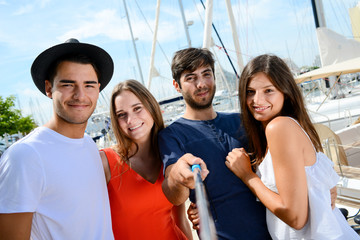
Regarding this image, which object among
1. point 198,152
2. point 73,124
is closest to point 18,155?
point 73,124

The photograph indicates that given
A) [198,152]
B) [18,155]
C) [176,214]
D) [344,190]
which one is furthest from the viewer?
[344,190]

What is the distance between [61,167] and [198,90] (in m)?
1.14

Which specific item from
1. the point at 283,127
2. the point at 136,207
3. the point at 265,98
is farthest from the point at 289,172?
the point at 136,207

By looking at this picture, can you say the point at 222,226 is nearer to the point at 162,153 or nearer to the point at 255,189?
the point at 255,189

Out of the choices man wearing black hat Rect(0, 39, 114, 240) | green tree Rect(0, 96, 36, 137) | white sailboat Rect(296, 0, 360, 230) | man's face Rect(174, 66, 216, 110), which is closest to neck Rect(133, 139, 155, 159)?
man wearing black hat Rect(0, 39, 114, 240)

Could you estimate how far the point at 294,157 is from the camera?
4.45ft

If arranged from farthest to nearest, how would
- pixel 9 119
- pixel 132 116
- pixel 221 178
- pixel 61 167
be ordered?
pixel 9 119 → pixel 132 116 → pixel 221 178 → pixel 61 167

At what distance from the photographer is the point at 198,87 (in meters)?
2.03

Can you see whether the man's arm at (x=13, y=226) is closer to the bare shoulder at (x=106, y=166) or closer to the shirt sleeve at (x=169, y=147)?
the bare shoulder at (x=106, y=166)

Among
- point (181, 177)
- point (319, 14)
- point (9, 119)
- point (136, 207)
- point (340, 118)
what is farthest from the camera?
point (9, 119)

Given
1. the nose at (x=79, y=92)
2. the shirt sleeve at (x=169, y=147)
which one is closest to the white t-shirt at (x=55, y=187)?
the nose at (x=79, y=92)

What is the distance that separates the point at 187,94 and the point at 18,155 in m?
1.25

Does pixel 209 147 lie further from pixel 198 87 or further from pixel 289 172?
pixel 289 172

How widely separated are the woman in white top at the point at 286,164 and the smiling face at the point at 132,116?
0.72 m
